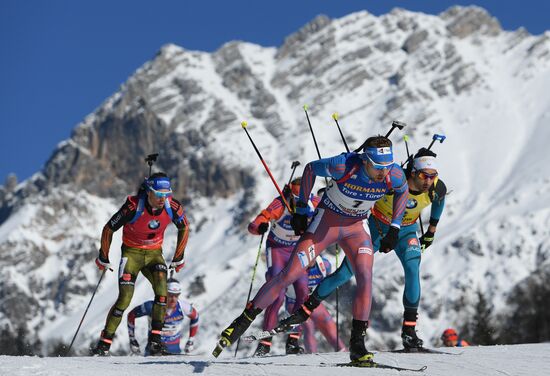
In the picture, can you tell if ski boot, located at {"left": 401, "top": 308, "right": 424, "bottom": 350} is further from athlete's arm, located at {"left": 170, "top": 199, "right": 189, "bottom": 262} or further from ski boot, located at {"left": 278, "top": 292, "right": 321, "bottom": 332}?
athlete's arm, located at {"left": 170, "top": 199, "right": 189, "bottom": 262}

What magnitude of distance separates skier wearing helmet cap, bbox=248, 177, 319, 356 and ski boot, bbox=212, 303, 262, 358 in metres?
3.62

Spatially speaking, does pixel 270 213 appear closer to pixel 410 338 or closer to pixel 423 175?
pixel 423 175

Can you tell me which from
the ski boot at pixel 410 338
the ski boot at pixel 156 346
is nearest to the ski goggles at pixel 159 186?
the ski boot at pixel 156 346

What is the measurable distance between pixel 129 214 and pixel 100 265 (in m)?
0.91

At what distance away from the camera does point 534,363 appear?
11969 mm

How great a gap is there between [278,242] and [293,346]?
1.80m

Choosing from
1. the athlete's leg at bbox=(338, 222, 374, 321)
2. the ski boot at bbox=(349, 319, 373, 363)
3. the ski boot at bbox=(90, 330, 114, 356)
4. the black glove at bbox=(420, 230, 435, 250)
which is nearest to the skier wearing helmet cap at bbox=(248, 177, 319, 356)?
the black glove at bbox=(420, 230, 435, 250)

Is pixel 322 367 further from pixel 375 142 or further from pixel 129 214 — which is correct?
pixel 129 214

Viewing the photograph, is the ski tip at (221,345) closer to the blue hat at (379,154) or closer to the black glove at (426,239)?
the blue hat at (379,154)

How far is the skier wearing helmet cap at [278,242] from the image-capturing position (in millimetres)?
15453

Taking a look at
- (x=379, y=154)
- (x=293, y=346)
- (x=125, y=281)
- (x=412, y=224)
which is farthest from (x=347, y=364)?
(x=293, y=346)

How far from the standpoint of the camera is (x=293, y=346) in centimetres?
1631

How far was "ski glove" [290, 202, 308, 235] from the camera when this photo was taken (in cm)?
1165

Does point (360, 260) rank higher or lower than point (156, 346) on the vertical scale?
higher
